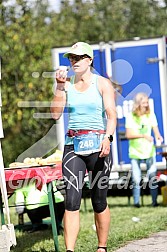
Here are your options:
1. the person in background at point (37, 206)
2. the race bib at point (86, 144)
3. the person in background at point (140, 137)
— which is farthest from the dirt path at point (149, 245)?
the person in background at point (140, 137)

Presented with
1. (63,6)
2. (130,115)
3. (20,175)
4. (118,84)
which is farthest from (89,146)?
(63,6)

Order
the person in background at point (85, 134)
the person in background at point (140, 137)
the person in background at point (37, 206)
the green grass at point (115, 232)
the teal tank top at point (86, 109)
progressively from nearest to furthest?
the person in background at point (85, 134) < the teal tank top at point (86, 109) < the green grass at point (115, 232) < the person in background at point (37, 206) < the person in background at point (140, 137)

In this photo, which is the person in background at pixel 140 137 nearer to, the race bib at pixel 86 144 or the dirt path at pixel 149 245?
the dirt path at pixel 149 245

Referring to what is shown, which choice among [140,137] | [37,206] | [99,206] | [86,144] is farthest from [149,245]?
[140,137]

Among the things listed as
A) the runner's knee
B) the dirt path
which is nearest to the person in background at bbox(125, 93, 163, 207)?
the dirt path

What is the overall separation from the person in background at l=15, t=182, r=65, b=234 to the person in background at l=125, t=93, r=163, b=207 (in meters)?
2.48

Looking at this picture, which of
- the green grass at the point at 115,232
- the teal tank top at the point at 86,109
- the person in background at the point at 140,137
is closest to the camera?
the teal tank top at the point at 86,109

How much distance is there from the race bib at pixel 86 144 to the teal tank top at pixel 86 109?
0.09 meters

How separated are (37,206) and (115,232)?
3.92 ft

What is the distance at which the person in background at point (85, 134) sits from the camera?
6477 millimetres

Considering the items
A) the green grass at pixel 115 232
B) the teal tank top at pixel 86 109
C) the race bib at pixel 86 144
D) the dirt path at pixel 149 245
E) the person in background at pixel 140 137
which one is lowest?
the green grass at pixel 115 232

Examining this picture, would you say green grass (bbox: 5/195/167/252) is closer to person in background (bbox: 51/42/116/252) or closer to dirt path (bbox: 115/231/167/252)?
dirt path (bbox: 115/231/167/252)

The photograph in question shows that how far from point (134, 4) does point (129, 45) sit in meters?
13.0

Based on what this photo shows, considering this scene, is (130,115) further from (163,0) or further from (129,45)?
(163,0)
